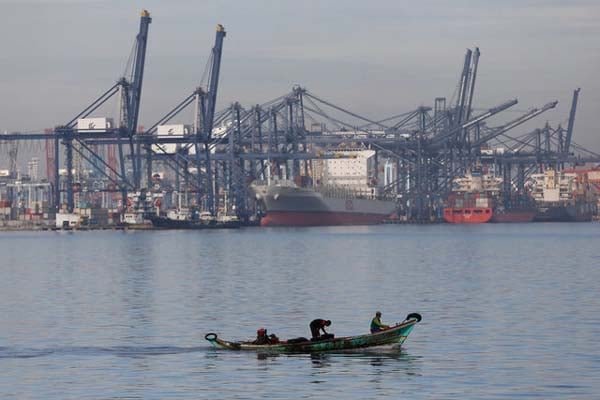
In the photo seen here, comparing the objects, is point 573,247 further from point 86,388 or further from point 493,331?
point 86,388

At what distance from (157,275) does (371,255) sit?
3307cm

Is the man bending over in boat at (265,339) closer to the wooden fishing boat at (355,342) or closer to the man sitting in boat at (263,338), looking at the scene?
the man sitting in boat at (263,338)

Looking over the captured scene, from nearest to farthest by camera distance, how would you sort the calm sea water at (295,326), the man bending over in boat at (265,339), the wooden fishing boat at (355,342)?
the calm sea water at (295,326), the wooden fishing boat at (355,342), the man bending over in boat at (265,339)

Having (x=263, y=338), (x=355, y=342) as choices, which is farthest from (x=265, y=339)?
(x=355, y=342)

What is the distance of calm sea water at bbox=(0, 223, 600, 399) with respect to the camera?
3772 cm

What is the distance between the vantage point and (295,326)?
53781 mm

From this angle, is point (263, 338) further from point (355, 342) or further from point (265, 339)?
point (355, 342)

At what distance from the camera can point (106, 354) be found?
45.2 m

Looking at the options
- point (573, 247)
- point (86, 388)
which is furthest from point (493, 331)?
point (573, 247)

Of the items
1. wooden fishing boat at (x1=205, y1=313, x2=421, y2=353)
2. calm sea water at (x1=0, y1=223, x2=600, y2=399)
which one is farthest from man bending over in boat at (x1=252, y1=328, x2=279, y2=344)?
calm sea water at (x1=0, y1=223, x2=600, y2=399)

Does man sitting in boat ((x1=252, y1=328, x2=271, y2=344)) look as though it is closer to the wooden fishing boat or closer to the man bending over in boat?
the man bending over in boat

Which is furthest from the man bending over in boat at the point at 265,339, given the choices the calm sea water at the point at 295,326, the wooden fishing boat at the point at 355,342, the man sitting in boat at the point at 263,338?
the calm sea water at the point at 295,326

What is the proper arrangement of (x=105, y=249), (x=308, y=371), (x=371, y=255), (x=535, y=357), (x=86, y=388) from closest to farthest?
(x=86, y=388) → (x=308, y=371) → (x=535, y=357) → (x=371, y=255) → (x=105, y=249)

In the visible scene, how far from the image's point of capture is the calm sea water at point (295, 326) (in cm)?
3772
